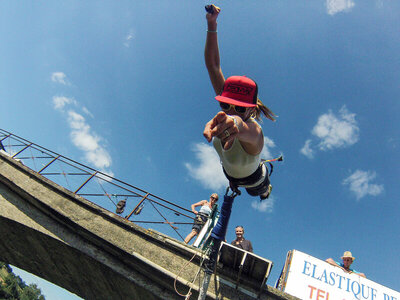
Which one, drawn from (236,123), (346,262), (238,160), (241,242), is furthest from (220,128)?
(346,262)

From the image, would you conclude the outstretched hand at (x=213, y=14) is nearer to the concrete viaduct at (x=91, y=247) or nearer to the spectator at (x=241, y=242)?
the concrete viaduct at (x=91, y=247)

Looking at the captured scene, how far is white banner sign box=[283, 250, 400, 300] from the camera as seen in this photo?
5465 mm

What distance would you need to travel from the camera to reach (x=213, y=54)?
242cm

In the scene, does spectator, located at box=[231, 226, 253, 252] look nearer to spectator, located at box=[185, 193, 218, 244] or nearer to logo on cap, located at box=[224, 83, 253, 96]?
spectator, located at box=[185, 193, 218, 244]

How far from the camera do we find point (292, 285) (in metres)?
5.57

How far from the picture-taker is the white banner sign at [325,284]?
5.46m

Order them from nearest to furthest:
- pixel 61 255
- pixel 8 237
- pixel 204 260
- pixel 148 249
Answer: pixel 204 260
pixel 148 249
pixel 61 255
pixel 8 237

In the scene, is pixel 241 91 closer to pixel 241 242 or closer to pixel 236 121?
pixel 236 121

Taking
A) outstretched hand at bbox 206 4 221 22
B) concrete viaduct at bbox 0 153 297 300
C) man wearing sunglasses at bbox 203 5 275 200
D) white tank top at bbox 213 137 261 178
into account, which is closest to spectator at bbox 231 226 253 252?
Result: concrete viaduct at bbox 0 153 297 300

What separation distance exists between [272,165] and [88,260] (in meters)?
4.67

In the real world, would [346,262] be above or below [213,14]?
above

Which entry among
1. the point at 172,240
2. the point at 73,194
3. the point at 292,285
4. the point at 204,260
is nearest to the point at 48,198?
the point at 73,194

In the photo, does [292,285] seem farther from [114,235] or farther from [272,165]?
[114,235]

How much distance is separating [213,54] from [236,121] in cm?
118
